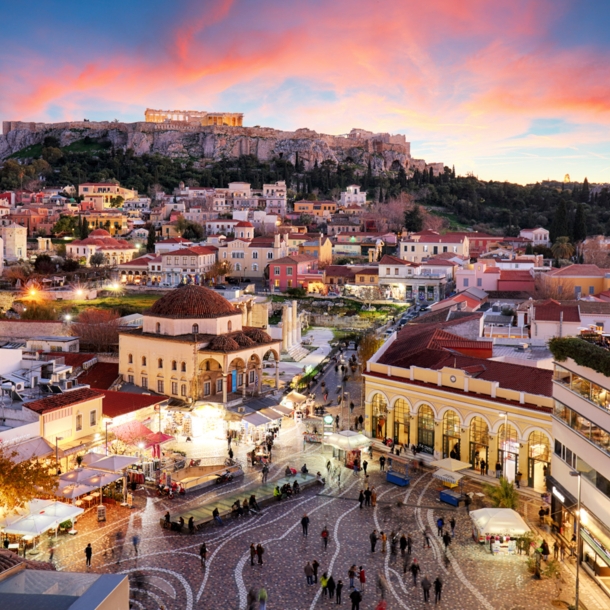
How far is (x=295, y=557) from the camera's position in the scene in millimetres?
19656

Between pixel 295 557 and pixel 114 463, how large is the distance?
7181mm

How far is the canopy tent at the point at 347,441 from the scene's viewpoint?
27.4 m

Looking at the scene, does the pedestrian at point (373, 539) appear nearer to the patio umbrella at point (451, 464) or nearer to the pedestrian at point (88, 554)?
the patio umbrella at point (451, 464)

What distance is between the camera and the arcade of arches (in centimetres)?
2506

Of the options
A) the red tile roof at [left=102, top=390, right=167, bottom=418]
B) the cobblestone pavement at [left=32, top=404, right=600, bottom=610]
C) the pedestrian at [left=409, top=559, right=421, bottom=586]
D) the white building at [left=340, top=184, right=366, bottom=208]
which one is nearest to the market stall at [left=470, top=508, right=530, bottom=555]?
the cobblestone pavement at [left=32, top=404, right=600, bottom=610]

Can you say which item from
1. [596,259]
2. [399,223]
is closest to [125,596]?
[596,259]

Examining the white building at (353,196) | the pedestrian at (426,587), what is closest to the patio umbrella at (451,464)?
the pedestrian at (426,587)

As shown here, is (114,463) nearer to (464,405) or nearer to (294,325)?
(464,405)

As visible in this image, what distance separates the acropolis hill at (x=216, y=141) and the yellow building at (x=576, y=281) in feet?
302

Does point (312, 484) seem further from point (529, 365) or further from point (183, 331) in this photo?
point (183, 331)

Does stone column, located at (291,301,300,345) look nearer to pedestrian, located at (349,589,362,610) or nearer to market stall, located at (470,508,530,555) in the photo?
market stall, located at (470,508,530,555)

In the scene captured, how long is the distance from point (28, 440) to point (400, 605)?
44.6 feet

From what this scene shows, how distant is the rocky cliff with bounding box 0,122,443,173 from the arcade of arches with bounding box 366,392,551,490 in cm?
12041

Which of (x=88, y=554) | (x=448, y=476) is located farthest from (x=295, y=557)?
(x=448, y=476)
